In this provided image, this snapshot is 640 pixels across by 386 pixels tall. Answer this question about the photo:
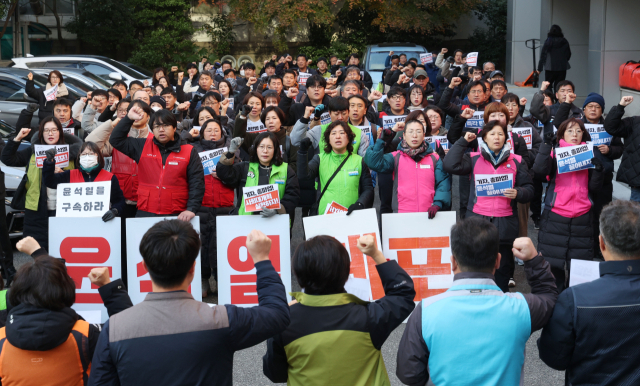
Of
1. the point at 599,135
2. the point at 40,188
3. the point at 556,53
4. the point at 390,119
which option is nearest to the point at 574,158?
the point at 599,135

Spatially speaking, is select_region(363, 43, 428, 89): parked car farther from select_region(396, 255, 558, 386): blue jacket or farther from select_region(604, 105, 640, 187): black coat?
select_region(396, 255, 558, 386): blue jacket

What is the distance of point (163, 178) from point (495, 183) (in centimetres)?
305

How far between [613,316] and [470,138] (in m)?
3.35

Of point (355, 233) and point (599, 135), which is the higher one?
point (599, 135)

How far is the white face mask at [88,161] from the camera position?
232 inches

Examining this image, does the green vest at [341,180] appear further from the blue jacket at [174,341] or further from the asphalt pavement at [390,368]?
the blue jacket at [174,341]

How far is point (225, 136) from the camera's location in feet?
23.1

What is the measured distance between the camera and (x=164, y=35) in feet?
90.6

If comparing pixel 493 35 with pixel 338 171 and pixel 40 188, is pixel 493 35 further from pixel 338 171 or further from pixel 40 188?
pixel 40 188

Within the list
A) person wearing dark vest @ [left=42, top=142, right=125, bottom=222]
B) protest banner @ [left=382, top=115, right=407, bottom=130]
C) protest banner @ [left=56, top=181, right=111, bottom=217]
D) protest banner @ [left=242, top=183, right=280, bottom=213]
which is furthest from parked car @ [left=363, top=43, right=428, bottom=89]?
protest banner @ [left=56, top=181, right=111, bottom=217]

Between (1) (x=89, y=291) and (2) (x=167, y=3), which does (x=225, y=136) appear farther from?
(2) (x=167, y=3)

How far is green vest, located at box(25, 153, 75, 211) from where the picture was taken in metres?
6.35

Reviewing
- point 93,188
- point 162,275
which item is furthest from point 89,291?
point 162,275

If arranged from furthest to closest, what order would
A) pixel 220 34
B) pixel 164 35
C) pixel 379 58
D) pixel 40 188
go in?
pixel 220 34 < pixel 164 35 < pixel 379 58 < pixel 40 188
